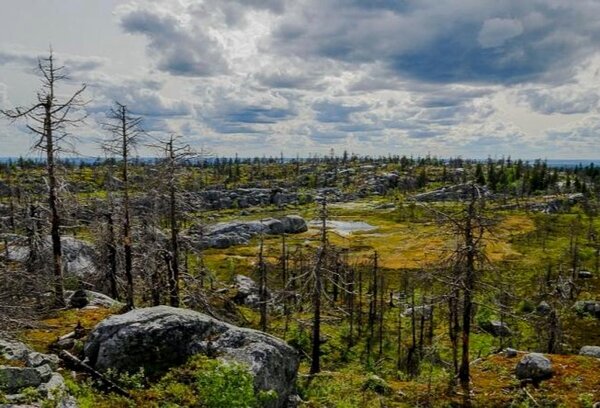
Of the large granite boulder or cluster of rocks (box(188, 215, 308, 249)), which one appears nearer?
the large granite boulder

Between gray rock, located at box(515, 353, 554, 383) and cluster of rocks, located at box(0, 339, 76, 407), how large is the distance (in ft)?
67.7

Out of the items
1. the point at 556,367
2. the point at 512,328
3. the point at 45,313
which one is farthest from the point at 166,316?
the point at 512,328

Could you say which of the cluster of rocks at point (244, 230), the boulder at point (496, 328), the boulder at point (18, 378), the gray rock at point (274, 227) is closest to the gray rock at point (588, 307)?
the boulder at point (496, 328)

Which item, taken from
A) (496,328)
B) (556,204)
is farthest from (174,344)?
(556,204)

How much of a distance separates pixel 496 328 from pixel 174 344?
60.1 m

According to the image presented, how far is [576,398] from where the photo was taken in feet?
70.9

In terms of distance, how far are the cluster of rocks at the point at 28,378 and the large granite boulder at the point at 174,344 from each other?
1.61 meters

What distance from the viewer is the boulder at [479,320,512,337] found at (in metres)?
64.4

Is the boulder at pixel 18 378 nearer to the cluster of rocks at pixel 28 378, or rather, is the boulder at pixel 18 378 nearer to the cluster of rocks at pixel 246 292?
the cluster of rocks at pixel 28 378

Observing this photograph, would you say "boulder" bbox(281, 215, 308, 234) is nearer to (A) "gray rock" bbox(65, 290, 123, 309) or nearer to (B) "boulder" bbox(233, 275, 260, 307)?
(B) "boulder" bbox(233, 275, 260, 307)

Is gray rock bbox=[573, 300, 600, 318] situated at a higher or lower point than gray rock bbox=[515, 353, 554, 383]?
lower

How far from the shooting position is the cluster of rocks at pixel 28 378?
39.7 feet

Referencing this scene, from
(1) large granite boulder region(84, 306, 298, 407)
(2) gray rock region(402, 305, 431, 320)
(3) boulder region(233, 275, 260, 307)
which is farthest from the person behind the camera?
(3) boulder region(233, 275, 260, 307)

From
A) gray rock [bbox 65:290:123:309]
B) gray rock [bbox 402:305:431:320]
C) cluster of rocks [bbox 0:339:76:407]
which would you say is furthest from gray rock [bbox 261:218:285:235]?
cluster of rocks [bbox 0:339:76:407]
